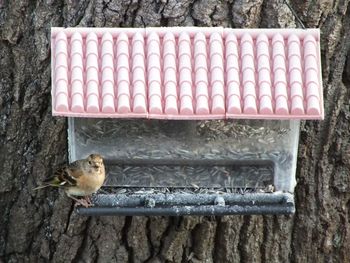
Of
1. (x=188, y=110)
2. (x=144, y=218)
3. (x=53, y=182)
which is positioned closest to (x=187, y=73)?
(x=188, y=110)

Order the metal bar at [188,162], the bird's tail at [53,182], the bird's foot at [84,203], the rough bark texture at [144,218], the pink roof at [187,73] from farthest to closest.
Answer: the rough bark texture at [144,218], the bird's tail at [53,182], the metal bar at [188,162], the bird's foot at [84,203], the pink roof at [187,73]

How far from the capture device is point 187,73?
15.9 ft

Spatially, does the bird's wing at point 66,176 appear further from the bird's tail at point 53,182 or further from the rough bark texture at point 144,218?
the rough bark texture at point 144,218

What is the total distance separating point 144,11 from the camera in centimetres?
552

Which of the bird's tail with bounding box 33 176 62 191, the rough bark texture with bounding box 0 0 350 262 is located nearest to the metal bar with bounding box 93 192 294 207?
the bird's tail with bounding box 33 176 62 191

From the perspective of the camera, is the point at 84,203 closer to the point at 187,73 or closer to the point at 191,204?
the point at 191,204

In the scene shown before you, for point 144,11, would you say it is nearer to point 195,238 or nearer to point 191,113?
point 191,113

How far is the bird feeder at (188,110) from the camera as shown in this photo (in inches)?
186

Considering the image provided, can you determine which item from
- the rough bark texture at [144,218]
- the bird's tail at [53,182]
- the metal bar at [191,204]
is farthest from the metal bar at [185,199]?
the rough bark texture at [144,218]

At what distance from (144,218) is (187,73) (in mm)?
1299

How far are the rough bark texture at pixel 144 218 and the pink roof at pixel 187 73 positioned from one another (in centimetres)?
76

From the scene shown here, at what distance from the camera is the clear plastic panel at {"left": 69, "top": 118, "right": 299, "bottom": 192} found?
16.4 ft

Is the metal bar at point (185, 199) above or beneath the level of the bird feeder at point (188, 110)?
beneath

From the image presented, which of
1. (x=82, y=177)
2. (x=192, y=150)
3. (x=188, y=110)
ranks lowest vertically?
(x=82, y=177)
